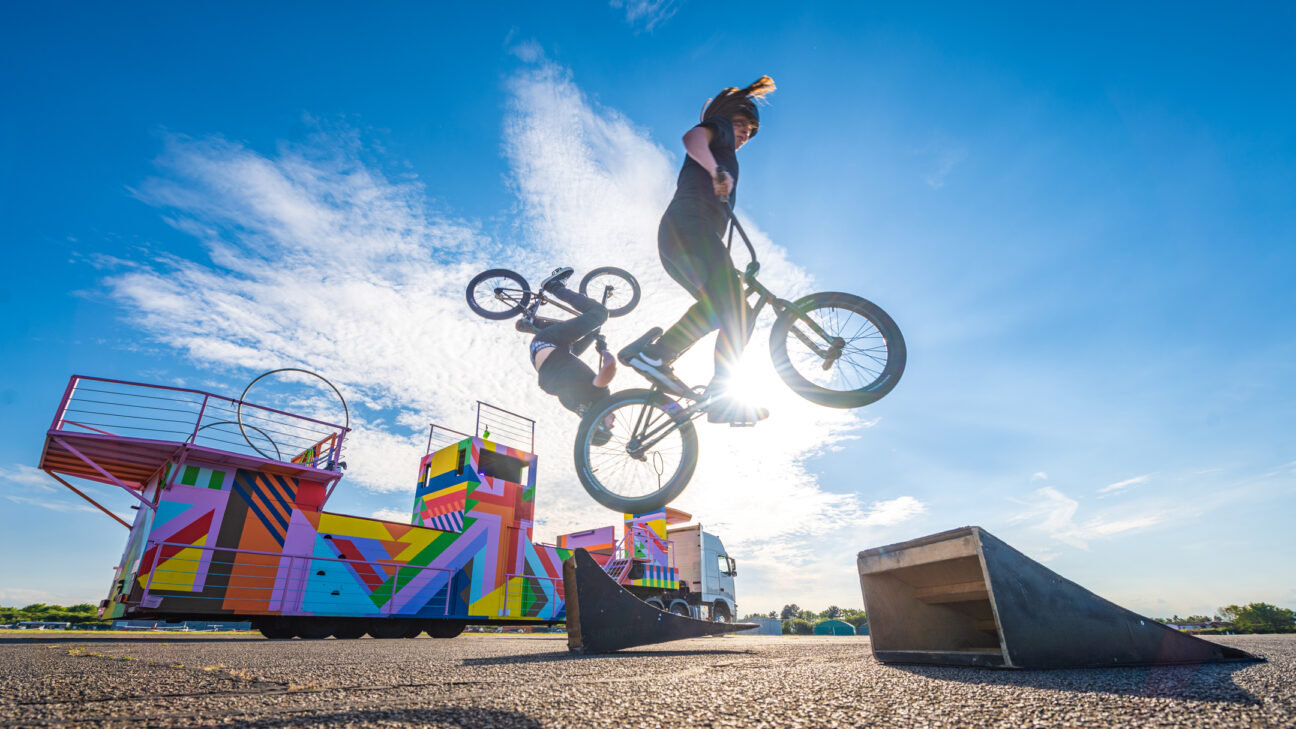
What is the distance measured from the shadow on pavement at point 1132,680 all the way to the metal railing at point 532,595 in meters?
10.0

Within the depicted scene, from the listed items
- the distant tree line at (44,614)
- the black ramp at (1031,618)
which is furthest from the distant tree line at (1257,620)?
the distant tree line at (44,614)

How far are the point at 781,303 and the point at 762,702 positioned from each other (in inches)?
109

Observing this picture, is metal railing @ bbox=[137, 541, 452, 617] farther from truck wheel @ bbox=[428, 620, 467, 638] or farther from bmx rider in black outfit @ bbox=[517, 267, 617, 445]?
bmx rider in black outfit @ bbox=[517, 267, 617, 445]

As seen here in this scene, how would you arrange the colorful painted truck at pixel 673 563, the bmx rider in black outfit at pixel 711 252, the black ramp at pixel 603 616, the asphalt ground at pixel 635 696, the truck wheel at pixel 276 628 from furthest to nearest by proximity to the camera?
the colorful painted truck at pixel 673 563 < the truck wheel at pixel 276 628 < the black ramp at pixel 603 616 < the bmx rider in black outfit at pixel 711 252 < the asphalt ground at pixel 635 696

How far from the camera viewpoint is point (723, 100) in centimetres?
393

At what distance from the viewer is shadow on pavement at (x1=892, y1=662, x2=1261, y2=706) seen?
2.24 m

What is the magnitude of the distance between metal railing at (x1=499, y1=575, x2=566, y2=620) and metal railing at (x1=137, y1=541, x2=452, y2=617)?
69.6 inches

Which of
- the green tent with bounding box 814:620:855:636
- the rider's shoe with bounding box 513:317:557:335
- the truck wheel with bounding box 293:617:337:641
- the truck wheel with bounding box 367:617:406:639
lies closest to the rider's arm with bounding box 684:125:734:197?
the rider's shoe with bounding box 513:317:557:335

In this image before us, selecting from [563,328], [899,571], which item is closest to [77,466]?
[563,328]

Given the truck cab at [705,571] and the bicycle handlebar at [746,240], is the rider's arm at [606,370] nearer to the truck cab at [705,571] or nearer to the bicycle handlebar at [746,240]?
the bicycle handlebar at [746,240]

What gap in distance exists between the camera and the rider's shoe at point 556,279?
13.4ft

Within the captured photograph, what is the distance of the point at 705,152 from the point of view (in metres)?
3.64

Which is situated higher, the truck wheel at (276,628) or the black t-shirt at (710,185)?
the black t-shirt at (710,185)

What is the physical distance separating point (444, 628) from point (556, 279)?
996 cm
